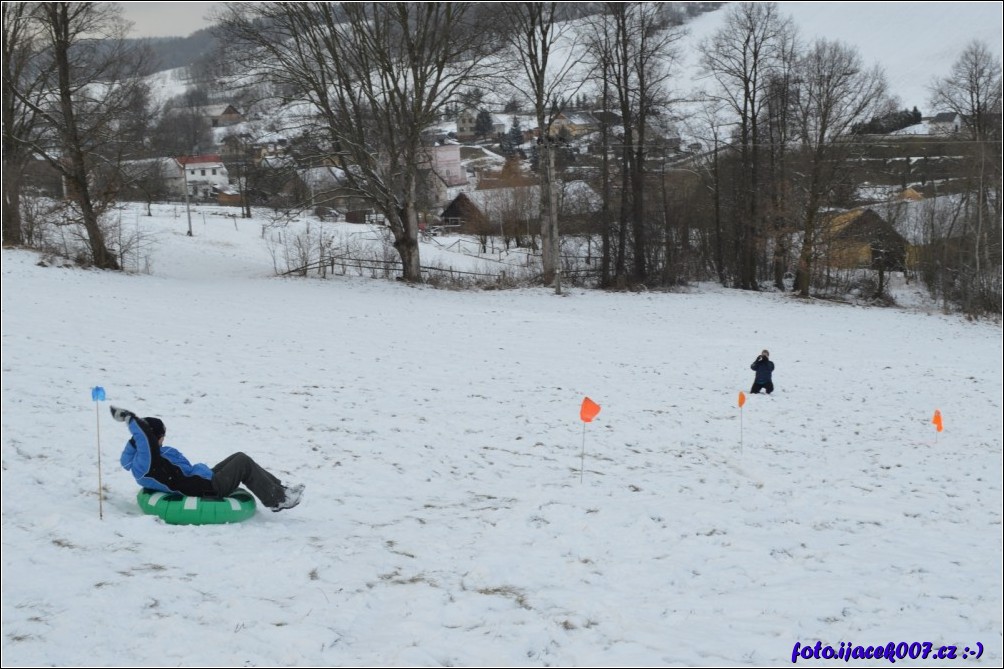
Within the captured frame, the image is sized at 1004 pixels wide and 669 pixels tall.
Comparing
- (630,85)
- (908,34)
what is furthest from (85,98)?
(908,34)

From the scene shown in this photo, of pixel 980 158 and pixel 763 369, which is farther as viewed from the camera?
pixel 980 158

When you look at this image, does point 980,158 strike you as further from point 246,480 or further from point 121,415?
point 121,415

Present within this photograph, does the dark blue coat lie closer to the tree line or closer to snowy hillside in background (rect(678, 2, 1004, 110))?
the tree line

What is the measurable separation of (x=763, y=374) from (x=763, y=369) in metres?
0.14

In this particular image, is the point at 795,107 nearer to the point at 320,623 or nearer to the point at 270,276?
the point at 270,276

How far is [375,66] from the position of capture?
96.1 ft

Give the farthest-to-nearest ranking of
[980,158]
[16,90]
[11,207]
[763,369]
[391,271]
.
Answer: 1. [391,271]
2. [980,158]
3. [11,207]
4. [16,90]
5. [763,369]

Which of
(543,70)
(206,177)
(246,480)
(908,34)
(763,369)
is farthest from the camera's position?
(206,177)

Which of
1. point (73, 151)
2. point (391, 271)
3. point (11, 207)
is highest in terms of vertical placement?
point (73, 151)

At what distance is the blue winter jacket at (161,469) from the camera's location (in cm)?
717

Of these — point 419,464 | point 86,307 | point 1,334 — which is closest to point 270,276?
point 86,307

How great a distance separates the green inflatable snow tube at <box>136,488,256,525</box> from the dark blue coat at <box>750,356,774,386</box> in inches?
442

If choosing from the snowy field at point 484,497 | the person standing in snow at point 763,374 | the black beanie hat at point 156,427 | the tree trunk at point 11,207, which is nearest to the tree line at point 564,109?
the tree trunk at point 11,207

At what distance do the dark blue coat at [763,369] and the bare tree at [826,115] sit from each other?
20451mm
